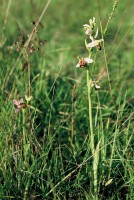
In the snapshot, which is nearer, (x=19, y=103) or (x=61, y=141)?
(x=19, y=103)

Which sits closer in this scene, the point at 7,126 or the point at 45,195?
the point at 45,195

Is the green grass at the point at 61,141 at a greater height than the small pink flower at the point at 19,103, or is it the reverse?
the small pink flower at the point at 19,103

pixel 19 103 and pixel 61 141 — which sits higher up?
pixel 19 103

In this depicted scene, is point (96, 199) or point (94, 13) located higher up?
point (94, 13)

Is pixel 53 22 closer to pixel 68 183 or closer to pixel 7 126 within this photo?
pixel 7 126

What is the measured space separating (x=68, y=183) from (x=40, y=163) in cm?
16

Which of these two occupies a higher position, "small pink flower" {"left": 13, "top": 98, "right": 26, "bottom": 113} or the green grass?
"small pink flower" {"left": 13, "top": 98, "right": 26, "bottom": 113}

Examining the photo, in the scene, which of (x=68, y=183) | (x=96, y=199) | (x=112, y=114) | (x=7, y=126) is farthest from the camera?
(x=112, y=114)

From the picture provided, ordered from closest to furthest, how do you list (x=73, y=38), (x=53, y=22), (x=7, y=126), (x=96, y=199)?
(x=96, y=199) → (x=7, y=126) → (x=73, y=38) → (x=53, y=22)

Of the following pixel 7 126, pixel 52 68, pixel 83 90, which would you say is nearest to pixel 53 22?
pixel 52 68

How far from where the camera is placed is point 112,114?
244cm

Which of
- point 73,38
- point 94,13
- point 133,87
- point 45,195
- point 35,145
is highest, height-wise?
point 94,13

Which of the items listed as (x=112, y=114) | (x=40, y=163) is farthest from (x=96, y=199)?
(x=112, y=114)

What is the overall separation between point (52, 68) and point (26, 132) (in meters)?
1.23
